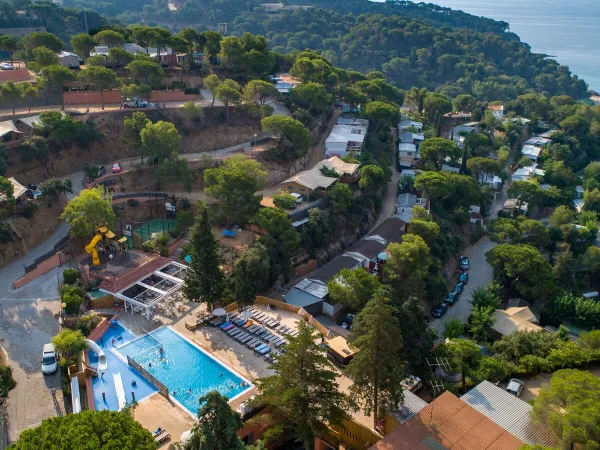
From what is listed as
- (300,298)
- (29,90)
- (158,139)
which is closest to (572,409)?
(300,298)

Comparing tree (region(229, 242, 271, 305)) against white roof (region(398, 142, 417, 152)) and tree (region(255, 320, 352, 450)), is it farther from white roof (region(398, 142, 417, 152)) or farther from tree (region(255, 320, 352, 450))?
white roof (region(398, 142, 417, 152))

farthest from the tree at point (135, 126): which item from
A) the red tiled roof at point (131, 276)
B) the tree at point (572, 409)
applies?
the tree at point (572, 409)

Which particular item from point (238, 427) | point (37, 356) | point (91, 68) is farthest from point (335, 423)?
point (91, 68)

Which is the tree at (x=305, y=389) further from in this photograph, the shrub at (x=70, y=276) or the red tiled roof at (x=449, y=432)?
the shrub at (x=70, y=276)

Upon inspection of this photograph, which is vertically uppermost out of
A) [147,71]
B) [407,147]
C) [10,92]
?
[147,71]

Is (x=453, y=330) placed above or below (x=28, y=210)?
below

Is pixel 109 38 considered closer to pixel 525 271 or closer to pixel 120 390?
pixel 120 390

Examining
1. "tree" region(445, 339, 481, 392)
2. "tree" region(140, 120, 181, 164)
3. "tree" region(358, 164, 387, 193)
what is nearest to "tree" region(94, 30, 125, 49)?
"tree" region(140, 120, 181, 164)

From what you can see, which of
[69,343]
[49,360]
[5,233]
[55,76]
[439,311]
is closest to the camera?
[69,343]
